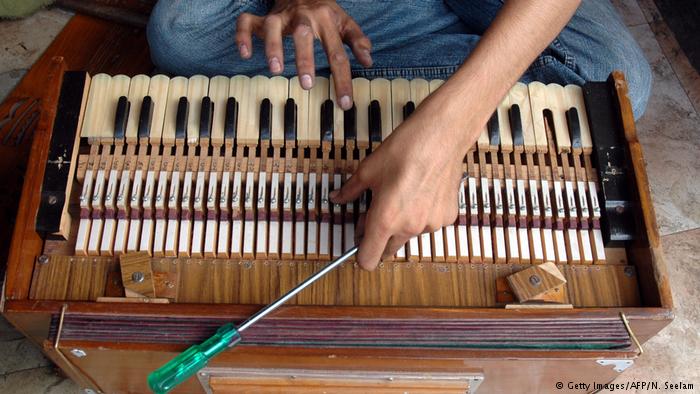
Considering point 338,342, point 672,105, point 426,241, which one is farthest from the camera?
point 672,105

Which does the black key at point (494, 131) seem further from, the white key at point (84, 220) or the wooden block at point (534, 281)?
the white key at point (84, 220)

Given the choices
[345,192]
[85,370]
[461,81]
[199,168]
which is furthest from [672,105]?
[85,370]

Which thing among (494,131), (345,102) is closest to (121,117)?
(345,102)

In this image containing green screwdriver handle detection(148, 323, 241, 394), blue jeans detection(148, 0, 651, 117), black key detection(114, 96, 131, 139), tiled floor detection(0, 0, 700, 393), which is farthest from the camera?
tiled floor detection(0, 0, 700, 393)

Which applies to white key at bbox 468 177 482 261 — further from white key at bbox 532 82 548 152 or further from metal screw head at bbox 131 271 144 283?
metal screw head at bbox 131 271 144 283

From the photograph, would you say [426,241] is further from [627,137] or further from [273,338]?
[627,137]

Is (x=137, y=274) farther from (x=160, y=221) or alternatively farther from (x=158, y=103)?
(x=158, y=103)

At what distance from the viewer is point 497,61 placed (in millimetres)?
1311

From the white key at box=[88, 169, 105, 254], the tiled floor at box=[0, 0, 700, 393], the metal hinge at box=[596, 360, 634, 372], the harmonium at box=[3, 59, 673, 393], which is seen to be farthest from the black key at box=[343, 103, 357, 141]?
the tiled floor at box=[0, 0, 700, 393]

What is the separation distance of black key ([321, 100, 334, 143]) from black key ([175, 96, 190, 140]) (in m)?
0.31

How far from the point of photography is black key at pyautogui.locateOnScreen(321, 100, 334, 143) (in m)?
1.49

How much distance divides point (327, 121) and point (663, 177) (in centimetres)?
135

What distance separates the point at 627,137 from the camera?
4.82ft

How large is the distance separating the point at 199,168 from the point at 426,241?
520 millimetres
